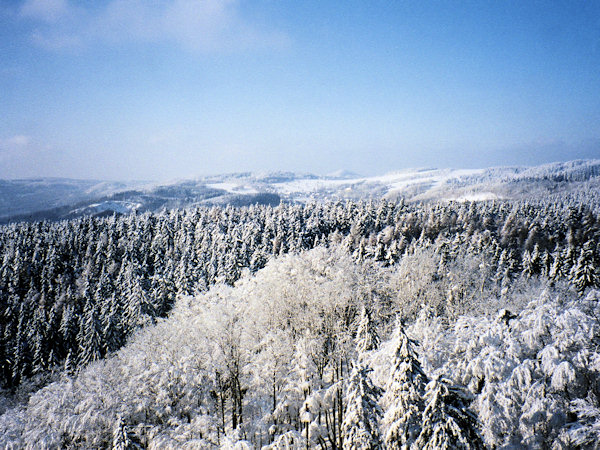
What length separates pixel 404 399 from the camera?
466 inches

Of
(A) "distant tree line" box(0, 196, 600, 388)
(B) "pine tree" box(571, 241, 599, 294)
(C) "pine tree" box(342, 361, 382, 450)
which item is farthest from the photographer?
(A) "distant tree line" box(0, 196, 600, 388)

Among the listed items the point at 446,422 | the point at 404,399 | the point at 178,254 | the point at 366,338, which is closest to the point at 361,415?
the point at 404,399

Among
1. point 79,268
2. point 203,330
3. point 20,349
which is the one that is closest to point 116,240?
point 79,268

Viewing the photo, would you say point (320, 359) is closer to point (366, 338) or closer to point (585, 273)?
point (366, 338)

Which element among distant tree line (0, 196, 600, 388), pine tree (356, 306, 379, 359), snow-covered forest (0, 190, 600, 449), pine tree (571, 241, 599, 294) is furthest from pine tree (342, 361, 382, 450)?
pine tree (571, 241, 599, 294)

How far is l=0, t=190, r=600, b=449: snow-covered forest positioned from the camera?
13742 millimetres

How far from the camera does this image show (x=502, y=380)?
50.6 ft

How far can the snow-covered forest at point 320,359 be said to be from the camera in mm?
13742

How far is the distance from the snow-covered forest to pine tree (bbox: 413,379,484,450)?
0.06 meters

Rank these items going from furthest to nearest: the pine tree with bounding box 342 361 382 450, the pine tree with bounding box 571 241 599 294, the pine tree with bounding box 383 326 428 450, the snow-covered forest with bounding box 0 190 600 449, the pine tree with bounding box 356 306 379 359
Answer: the pine tree with bounding box 571 241 599 294
the pine tree with bounding box 356 306 379 359
the pine tree with bounding box 342 361 382 450
the snow-covered forest with bounding box 0 190 600 449
the pine tree with bounding box 383 326 428 450

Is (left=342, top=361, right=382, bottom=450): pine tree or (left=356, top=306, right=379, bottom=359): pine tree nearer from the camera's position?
(left=342, top=361, right=382, bottom=450): pine tree

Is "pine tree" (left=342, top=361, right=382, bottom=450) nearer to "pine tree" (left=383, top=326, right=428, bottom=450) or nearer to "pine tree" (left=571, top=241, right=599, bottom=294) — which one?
"pine tree" (left=383, top=326, right=428, bottom=450)

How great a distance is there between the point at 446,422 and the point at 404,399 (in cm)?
149

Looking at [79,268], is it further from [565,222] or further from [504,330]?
[565,222]
